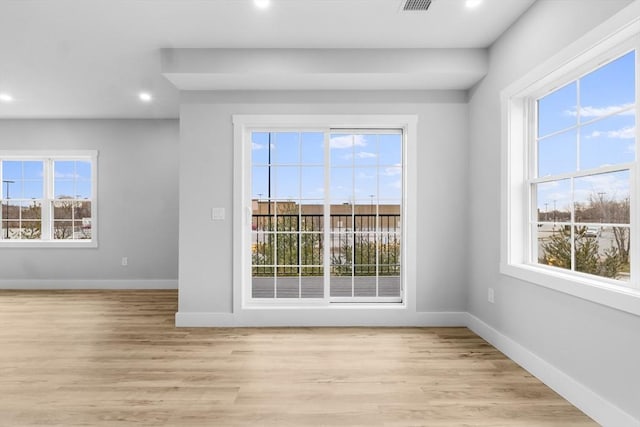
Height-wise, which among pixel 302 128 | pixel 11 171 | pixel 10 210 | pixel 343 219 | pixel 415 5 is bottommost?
pixel 343 219

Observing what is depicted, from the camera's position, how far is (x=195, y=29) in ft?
10.3

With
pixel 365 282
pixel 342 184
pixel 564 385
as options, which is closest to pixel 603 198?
pixel 564 385

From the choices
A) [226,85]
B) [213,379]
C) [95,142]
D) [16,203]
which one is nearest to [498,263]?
[213,379]

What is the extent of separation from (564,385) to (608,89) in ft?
6.08

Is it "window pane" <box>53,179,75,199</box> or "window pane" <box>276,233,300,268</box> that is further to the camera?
"window pane" <box>53,179,75,199</box>

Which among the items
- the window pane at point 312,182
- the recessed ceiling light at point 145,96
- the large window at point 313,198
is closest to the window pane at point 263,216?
the large window at point 313,198

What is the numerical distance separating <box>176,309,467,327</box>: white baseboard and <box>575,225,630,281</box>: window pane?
1.72 m

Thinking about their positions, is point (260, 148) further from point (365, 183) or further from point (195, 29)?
point (195, 29)

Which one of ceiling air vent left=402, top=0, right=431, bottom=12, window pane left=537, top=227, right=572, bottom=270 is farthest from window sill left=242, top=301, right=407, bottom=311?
ceiling air vent left=402, top=0, right=431, bottom=12

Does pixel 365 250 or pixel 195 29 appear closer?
pixel 195 29

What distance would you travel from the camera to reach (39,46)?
3.49 meters

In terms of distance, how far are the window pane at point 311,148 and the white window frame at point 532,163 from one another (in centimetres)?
182

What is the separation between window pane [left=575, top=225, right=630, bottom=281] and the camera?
216 centimetres

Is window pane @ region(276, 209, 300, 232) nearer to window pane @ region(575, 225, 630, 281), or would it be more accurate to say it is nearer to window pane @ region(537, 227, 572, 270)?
window pane @ region(537, 227, 572, 270)
